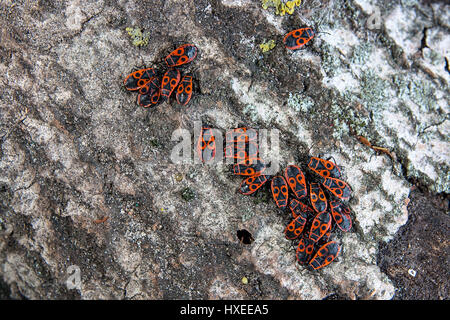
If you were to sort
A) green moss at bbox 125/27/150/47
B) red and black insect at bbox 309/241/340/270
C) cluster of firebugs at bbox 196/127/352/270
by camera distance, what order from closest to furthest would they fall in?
red and black insect at bbox 309/241/340/270 → cluster of firebugs at bbox 196/127/352/270 → green moss at bbox 125/27/150/47

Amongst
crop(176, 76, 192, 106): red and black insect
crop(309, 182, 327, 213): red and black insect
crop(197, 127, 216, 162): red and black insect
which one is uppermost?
crop(176, 76, 192, 106): red and black insect

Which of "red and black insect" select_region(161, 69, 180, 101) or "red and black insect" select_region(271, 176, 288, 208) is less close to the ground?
"red and black insect" select_region(161, 69, 180, 101)

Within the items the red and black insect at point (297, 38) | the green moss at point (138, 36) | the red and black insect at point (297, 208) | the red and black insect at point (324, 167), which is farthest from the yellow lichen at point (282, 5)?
the red and black insect at point (297, 208)

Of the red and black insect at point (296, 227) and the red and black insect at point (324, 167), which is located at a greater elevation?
the red and black insect at point (324, 167)

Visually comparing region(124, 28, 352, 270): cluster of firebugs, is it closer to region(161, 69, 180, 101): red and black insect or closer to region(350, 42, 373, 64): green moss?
region(161, 69, 180, 101): red and black insect

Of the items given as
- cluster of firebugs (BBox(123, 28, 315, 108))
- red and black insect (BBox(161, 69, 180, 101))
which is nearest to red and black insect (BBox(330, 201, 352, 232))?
cluster of firebugs (BBox(123, 28, 315, 108))

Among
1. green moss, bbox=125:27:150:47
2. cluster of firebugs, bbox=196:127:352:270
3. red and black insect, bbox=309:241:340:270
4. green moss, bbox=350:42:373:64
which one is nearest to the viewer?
red and black insect, bbox=309:241:340:270

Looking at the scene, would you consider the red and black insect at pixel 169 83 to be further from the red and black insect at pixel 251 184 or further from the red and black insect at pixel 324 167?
the red and black insect at pixel 324 167

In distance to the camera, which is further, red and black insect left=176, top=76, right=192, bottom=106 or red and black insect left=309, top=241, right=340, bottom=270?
red and black insect left=176, top=76, right=192, bottom=106
